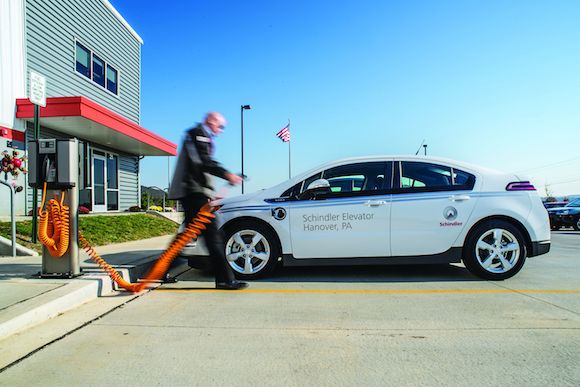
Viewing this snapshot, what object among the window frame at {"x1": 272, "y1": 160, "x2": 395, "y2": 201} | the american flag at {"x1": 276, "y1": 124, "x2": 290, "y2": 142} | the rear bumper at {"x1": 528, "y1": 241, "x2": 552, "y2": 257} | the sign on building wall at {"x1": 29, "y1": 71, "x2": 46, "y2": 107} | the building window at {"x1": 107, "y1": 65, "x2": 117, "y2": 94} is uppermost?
the building window at {"x1": 107, "y1": 65, "x2": 117, "y2": 94}

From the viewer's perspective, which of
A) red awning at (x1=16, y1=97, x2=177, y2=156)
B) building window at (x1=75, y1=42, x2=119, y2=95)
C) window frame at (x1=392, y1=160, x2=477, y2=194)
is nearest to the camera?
window frame at (x1=392, y1=160, x2=477, y2=194)

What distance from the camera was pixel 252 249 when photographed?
5.11 metres

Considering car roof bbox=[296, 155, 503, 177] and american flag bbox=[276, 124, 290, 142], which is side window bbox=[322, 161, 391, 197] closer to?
car roof bbox=[296, 155, 503, 177]

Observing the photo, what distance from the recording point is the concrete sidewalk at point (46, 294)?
3191 millimetres

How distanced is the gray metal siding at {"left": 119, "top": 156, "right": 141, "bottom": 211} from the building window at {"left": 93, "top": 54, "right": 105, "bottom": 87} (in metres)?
3.08

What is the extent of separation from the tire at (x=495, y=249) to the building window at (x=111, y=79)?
50.3 ft

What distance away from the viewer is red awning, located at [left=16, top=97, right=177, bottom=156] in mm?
10680

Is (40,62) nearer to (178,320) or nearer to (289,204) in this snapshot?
(289,204)

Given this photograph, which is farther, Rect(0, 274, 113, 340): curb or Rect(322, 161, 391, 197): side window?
Rect(322, 161, 391, 197): side window

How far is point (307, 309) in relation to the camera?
392 centimetres

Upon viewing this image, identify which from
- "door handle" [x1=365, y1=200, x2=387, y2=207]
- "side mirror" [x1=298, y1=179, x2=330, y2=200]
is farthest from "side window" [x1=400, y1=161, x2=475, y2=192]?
"side mirror" [x1=298, y1=179, x2=330, y2=200]

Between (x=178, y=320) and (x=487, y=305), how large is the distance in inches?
115

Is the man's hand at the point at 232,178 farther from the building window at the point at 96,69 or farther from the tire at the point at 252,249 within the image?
the building window at the point at 96,69

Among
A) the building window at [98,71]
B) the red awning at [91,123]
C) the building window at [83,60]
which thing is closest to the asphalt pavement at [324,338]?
the red awning at [91,123]
